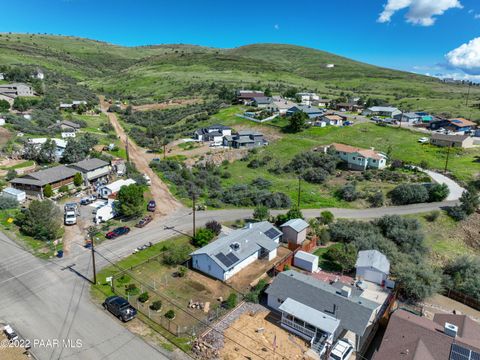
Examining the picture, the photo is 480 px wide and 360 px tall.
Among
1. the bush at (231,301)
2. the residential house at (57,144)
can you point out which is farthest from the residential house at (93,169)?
the bush at (231,301)

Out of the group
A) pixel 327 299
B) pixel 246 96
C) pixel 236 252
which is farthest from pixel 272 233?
pixel 246 96

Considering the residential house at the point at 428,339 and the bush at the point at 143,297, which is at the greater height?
the residential house at the point at 428,339

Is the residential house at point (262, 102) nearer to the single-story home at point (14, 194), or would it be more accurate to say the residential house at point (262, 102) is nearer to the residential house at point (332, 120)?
the residential house at point (332, 120)

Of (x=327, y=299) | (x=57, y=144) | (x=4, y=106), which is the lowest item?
(x=327, y=299)

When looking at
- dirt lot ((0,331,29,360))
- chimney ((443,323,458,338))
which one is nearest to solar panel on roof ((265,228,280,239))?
chimney ((443,323,458,338))

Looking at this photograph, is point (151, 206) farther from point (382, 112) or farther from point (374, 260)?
point (382, 112)

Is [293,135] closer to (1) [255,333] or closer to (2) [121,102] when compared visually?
(1) [255,333]

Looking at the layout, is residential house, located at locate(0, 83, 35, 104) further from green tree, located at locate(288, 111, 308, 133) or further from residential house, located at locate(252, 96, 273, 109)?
green tree, located at locate(288, 111, 308, 133)
